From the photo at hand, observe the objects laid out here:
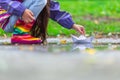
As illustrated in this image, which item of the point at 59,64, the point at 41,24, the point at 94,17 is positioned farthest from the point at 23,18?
the point at 94,17

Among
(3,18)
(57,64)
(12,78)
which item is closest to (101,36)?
(3,18)

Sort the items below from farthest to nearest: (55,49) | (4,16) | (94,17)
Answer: (94,17), (4,16), (55,49)

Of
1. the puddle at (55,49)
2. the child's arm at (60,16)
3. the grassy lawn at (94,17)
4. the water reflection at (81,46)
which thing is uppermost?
the child's arm at (60,16)

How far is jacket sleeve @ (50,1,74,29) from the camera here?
620cm

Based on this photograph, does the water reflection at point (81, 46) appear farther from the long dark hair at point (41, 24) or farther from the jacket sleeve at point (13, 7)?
the jacket sleeve at point (13, 7)

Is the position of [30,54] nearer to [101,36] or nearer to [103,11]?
[101,36]

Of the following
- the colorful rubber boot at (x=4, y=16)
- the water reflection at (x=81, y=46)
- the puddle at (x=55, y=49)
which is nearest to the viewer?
the puddle at (x=55, y=49)

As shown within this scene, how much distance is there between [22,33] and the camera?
598 cm

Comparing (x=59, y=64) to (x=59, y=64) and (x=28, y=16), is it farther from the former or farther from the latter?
(x=28, y=16)

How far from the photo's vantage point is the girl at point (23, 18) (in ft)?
18.9

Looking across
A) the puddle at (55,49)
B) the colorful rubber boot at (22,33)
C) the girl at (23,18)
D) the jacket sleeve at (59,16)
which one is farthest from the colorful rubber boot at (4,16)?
the jacket sleeve at (59,16)

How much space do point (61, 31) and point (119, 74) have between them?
3587mm

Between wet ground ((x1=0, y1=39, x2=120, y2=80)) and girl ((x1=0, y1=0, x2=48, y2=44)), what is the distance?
0.59 m

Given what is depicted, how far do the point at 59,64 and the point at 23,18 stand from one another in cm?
143
